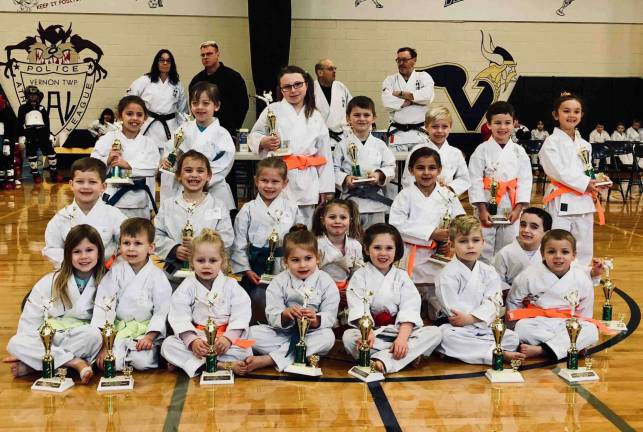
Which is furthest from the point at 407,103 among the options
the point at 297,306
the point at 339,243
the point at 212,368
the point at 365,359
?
the point at 212,368

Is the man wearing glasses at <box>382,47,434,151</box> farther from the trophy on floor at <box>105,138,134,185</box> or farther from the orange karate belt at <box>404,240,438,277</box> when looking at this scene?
the trophy on floor at <box>105,138,134,185</box>

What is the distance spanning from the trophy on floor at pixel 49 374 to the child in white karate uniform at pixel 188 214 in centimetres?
119

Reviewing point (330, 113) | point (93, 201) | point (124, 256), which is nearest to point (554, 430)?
point (124, 256)

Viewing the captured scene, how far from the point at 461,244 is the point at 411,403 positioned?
1.27 metres

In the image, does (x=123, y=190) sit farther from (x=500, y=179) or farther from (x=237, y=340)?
(x=500, y=179)

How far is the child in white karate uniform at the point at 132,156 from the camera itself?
6.05 meters

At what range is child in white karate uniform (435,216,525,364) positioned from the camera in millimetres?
4801

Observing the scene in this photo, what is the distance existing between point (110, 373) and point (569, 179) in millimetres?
3653

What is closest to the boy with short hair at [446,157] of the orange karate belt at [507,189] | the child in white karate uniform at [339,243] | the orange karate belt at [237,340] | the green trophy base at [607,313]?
the orange karate belt at [507,189]

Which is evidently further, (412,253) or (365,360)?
(412,253)

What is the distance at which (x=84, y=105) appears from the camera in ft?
48.4

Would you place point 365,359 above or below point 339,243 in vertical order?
below

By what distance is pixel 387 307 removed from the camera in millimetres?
4871

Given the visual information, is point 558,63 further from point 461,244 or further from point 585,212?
point 461,244
